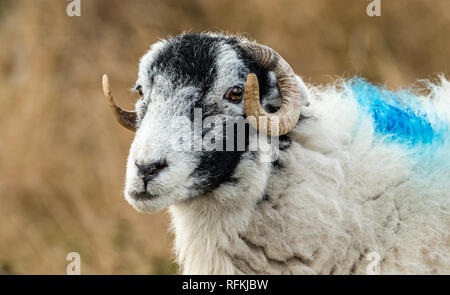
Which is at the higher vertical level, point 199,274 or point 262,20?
point 262,20

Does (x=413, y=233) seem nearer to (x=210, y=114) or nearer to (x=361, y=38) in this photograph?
(x=210, y=114)

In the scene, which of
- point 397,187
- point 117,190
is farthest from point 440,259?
point 117,190

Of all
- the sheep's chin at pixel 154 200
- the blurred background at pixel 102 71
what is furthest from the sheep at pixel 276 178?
the blurred background at pixel 102 71

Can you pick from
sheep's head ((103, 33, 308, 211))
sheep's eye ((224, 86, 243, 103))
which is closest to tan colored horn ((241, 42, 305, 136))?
sheep's head ((103, 33, 308, 211))

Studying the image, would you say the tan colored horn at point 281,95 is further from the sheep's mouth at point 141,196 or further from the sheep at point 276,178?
the sheep's mouth at point 141,196

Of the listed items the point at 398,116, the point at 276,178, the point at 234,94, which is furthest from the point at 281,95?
the point at 398,116

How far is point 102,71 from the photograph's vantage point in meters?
9.88

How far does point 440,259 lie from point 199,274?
1430 millimetres

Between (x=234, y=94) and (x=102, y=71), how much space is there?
6658 mm

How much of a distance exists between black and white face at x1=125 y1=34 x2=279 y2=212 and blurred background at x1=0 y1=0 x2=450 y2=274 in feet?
14.9

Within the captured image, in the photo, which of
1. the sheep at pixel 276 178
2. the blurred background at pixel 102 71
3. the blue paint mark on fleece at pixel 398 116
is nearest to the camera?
the sheep at pixel 276 178

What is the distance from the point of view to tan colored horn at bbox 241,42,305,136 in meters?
3.48

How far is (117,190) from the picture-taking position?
8.70m

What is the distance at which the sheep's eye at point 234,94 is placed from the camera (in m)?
3.60
